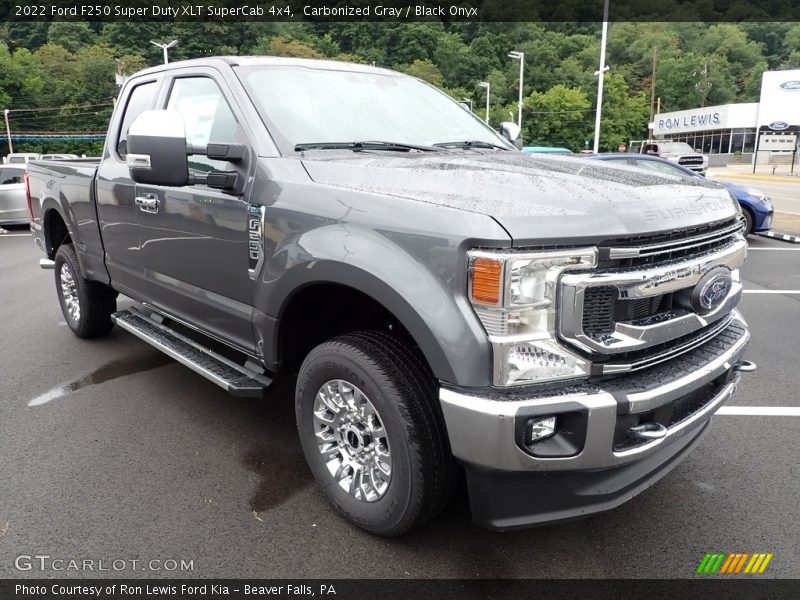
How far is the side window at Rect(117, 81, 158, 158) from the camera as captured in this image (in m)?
4.17

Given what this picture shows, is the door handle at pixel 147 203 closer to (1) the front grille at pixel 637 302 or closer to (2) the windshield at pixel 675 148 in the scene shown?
(1) the front grille at pixel 637 302

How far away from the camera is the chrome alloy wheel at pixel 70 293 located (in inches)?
214

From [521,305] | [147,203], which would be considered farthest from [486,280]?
[147,203]

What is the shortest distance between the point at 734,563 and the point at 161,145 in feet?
9.79

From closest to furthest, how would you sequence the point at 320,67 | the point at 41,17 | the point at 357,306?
the point at 357,306 < the point at 320,67 < the point at 41,17

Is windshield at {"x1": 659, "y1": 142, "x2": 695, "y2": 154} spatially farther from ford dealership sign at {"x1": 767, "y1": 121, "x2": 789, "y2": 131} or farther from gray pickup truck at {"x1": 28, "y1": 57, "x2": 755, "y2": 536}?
ford dealership sign at {"x1": 767, "y1": 121, "x2": 789, "y2": 131}

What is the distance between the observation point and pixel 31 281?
855cm

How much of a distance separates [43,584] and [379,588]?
1290mm

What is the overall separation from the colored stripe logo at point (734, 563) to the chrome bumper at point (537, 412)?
2.23 feet

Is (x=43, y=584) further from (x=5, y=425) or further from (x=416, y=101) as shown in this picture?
(x=416, y=101)

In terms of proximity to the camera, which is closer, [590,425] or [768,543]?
[590,425]

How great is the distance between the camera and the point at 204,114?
11.5 ft

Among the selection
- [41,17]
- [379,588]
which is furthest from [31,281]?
[41,17]

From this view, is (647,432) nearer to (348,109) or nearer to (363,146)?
(363,146)
